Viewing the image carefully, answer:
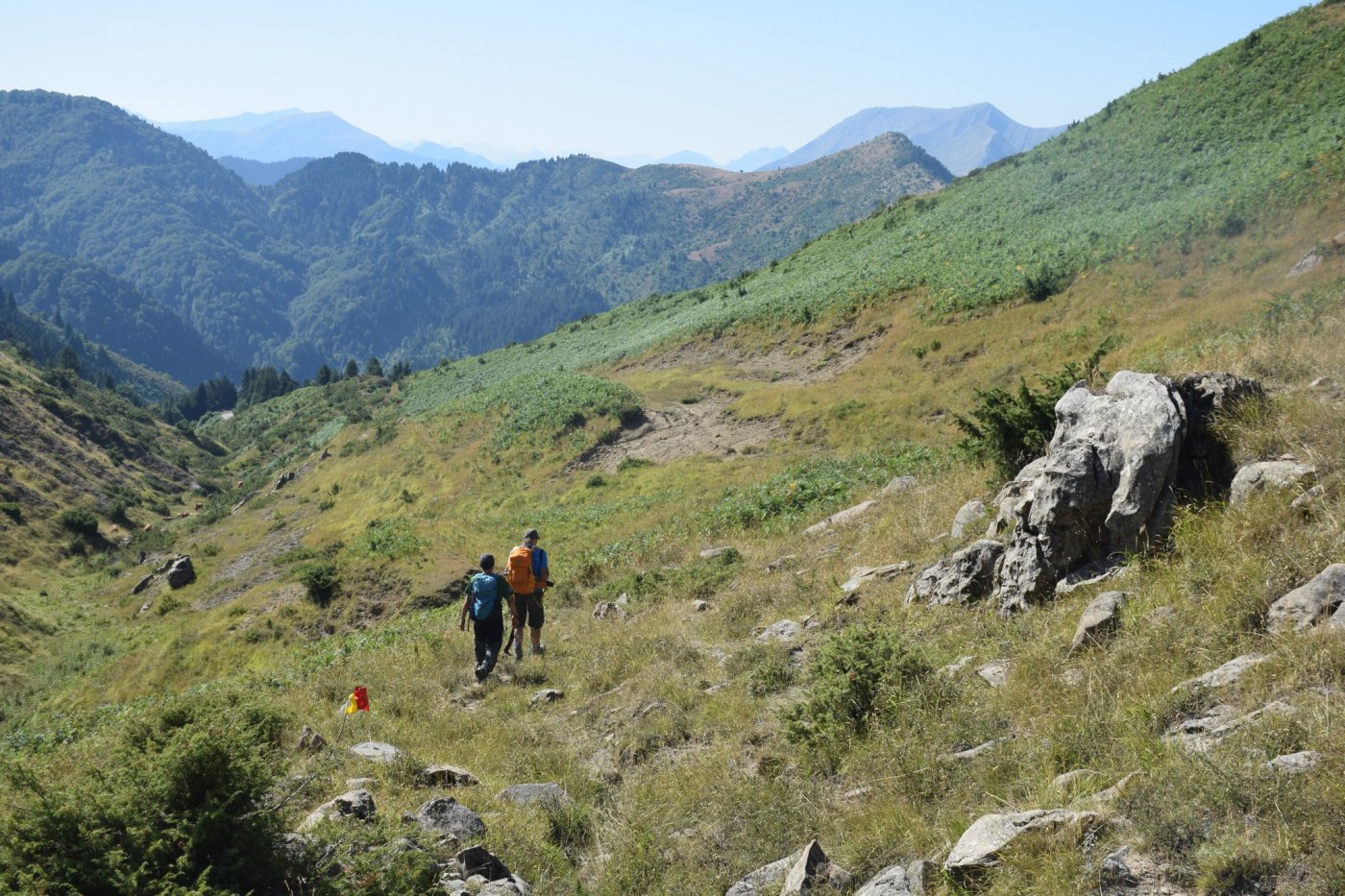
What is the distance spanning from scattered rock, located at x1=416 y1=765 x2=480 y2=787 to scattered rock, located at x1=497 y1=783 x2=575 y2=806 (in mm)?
490

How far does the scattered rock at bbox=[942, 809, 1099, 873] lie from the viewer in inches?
167

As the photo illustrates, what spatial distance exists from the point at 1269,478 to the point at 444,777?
7.72 meters

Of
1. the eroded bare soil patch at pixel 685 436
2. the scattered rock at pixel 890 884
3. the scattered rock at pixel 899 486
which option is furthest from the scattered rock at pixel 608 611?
the eroded bare soil patch at pixel 685 436

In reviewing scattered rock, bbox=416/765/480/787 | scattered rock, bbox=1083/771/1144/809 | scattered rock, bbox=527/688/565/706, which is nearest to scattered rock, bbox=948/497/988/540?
scattered rock, bbox=527/688/565/706

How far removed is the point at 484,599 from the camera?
37.8ft

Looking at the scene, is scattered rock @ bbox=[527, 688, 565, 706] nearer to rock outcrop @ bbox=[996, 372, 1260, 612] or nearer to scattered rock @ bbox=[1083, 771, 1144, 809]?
rock outcrop @ bbox=[996, 372, 1260, 612]

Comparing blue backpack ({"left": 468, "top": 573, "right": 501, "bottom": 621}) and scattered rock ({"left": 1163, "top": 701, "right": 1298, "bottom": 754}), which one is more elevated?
scattered rock ({"left": 1163, "top": 701, "right": 1298, "bottom": 754})

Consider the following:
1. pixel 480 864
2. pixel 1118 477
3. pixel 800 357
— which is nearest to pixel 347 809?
pixel 480 864

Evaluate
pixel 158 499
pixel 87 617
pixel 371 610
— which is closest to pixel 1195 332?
pixel 371 610

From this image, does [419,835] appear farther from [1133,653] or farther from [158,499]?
[158,499]

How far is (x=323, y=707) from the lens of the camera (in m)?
10.6

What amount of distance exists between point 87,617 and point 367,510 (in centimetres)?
1347

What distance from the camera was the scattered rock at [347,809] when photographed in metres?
6.12

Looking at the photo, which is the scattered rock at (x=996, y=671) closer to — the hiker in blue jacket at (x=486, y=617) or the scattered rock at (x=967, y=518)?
the scattered rock at (x=967, y=518)
